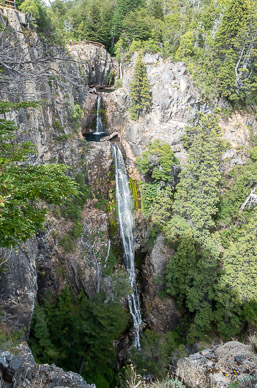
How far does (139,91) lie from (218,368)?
23478mm

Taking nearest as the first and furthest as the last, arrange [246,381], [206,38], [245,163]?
1. [246,381]
2. [245,163]
3. [206,38]

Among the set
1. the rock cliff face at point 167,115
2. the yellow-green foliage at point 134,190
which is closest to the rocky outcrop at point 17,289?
the yellow-green foliage at point 134,190

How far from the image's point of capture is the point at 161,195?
2025 cm

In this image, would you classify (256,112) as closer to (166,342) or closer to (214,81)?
(214,81)

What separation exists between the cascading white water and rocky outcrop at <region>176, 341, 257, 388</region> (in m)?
12.0

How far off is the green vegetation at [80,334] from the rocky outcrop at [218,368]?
6.34 metres

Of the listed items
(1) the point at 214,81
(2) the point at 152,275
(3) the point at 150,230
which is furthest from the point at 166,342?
(1) the point at 214,81

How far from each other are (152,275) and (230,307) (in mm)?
6140

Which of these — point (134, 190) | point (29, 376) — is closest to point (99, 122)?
point (134, 190)

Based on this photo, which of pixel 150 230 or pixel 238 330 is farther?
pixel 150 230

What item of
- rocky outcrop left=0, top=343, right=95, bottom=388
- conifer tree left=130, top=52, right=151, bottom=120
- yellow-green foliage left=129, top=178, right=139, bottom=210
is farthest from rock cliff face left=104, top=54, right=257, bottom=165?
rocky outcrop left=0, top=343, right=95, bottom=388

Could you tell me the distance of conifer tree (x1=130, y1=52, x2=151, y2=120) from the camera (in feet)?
74.7

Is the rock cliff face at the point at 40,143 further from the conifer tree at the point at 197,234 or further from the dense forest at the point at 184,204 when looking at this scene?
the conifer tree at the point at 197,234

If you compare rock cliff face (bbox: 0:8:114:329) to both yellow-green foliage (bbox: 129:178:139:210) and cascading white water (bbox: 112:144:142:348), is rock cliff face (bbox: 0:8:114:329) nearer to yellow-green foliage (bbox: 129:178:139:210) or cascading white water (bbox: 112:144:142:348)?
cascading white water (bbox: 112:144:142:348)
